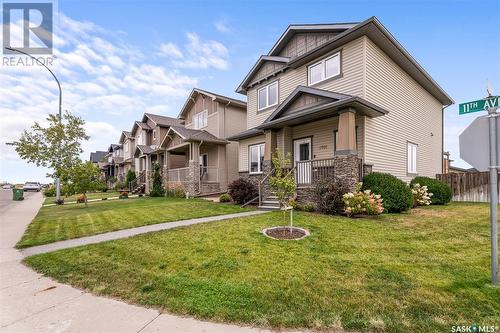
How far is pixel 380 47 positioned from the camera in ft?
41.9

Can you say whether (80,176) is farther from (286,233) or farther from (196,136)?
(286,233)

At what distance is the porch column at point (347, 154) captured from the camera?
10.2 m

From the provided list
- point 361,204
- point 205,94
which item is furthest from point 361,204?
point 205,94

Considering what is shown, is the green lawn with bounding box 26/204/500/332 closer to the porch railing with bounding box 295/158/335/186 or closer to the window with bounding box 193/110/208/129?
the porch railing with bounding box 295/158/335/186

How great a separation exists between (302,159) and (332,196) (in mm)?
4534

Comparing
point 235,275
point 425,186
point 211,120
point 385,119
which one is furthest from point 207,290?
point 211,120

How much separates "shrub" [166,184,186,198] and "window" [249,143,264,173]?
6.18m

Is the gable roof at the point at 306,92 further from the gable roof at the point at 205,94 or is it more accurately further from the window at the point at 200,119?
the window at the point at 200,119

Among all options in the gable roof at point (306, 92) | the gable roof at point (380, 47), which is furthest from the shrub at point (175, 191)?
the gable roof at point (380, 47)

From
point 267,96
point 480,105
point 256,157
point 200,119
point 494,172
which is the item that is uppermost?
point 267,96

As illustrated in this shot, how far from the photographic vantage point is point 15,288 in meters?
4.37

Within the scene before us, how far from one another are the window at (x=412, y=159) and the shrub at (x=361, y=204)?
268 inches

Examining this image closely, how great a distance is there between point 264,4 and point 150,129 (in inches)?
909

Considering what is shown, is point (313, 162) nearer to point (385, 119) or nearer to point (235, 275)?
point (385, 119)
